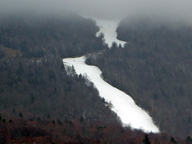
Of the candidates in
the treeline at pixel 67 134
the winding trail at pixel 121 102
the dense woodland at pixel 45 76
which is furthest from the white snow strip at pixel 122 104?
the treeline at pixel 67 134

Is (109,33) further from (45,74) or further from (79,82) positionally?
(79,82)


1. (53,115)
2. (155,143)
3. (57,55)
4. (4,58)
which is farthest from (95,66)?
(155,143)

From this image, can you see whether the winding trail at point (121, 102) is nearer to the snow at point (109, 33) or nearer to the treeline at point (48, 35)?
the treeline at point (48, 35)

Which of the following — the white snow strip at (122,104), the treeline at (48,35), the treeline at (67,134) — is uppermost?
the treeline at (48,35)

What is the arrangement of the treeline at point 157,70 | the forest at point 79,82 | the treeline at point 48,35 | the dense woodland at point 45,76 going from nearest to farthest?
1. the forest at point 79,82
2. the dense woodland at point 45,76
3. the treeline at point 157,70
4. the treeline at point 48,35

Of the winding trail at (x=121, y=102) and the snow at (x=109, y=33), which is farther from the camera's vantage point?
the snow at (x=109, y=33)

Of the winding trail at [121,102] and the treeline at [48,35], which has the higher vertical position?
the treeline at [48,35]

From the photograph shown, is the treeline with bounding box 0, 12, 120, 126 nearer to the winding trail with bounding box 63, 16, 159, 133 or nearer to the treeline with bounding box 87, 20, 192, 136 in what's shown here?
the winding trail with bounding box 63, 16, 159, 133

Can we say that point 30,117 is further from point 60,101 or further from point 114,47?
point 114,47

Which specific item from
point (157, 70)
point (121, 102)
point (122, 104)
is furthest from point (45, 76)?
point (157, 70)
